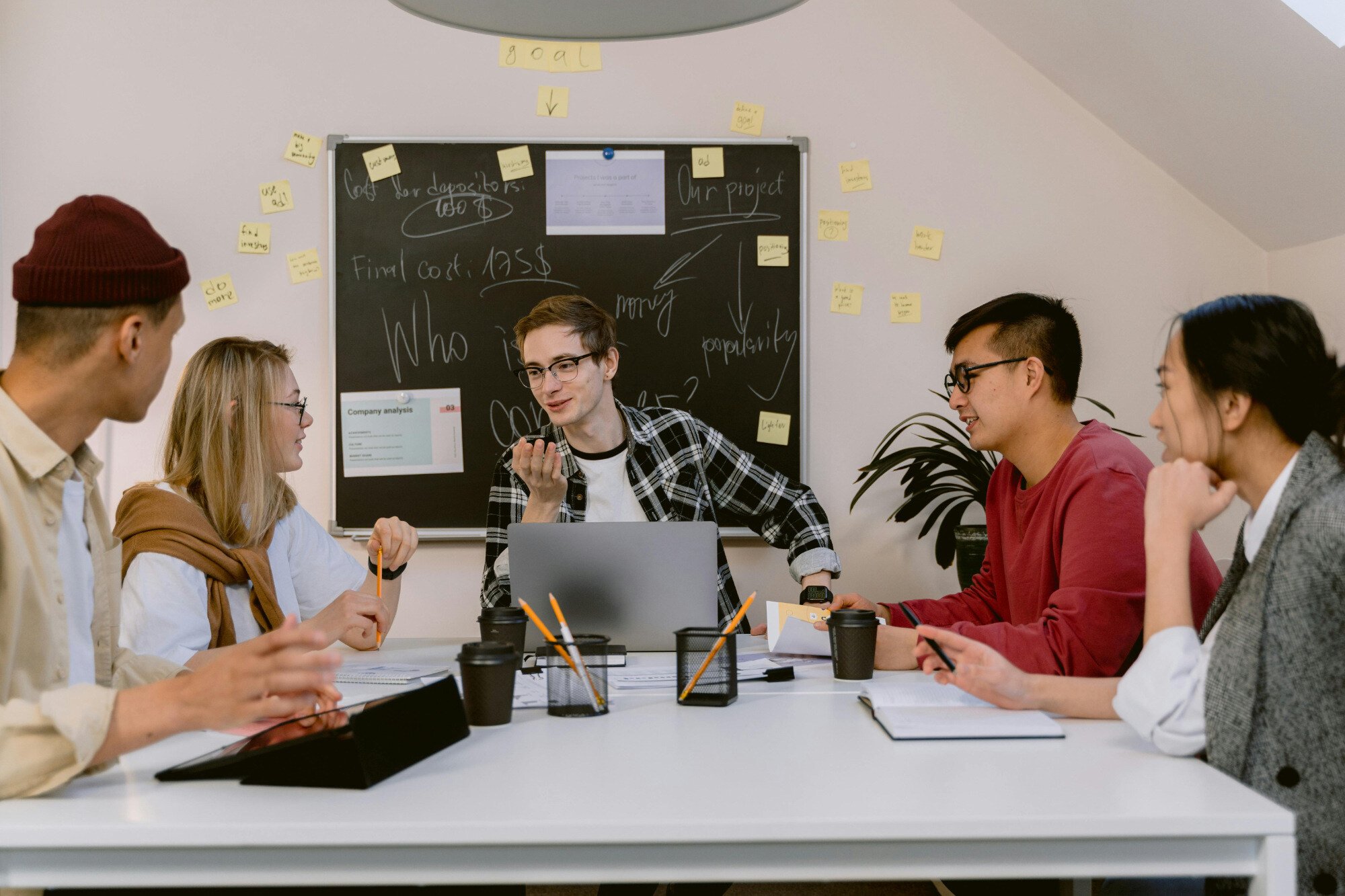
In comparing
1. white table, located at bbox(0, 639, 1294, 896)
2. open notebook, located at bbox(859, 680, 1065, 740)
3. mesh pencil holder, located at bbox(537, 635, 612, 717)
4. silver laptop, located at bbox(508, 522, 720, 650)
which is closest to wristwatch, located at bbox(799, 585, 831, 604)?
silver laptop, located at bbox(508, 522, 720, 650)

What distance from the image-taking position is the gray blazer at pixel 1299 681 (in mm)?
1047

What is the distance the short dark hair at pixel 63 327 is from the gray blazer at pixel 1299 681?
130 centimetres

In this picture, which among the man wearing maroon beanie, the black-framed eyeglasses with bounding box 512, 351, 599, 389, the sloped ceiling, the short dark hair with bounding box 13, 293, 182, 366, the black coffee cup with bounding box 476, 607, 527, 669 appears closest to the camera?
the man wearing maroon beanie

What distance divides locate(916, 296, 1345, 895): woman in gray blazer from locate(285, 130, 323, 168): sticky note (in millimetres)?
2508

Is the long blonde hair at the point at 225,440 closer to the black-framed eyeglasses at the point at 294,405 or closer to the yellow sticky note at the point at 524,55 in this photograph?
the black-framed eyeglasses at the point at 294,405

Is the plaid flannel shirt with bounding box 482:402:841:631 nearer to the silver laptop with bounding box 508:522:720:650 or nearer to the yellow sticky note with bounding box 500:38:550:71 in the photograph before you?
the silver laptop with bounding box 508:522:720:650

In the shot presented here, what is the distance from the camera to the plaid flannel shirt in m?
2.50

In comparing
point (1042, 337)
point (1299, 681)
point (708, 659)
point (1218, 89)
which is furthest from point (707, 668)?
point (1218, 89)

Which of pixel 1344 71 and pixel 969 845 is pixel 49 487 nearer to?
pixel 969 845

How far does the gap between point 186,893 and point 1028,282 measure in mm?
2725

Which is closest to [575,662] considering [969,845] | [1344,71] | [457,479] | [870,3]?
[969,845]

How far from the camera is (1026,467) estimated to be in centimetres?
193

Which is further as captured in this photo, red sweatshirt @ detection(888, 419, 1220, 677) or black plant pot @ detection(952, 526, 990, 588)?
black plant pot @ detection(952, 526, 990, 588)

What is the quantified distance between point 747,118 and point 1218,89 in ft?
4.19
